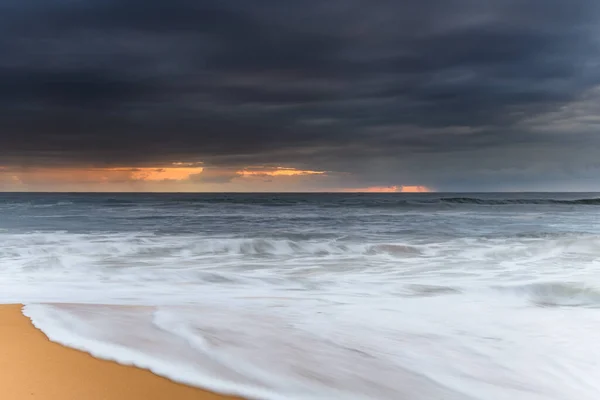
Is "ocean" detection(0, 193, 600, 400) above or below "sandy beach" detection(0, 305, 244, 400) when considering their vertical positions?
below

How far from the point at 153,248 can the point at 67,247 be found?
1978 mm

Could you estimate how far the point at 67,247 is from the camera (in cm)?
1253

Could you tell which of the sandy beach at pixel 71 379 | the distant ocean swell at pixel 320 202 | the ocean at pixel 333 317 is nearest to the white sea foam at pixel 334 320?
the ocean at pixel 333 317

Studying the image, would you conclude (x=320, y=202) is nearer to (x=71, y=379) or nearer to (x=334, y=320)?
(x=334, y=320)

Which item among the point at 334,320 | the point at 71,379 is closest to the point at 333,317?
the point at 334,320

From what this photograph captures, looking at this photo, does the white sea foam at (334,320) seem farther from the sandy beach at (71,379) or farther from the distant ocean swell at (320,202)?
the distant ocean swell at (320,202)

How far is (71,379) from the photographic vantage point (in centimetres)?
267

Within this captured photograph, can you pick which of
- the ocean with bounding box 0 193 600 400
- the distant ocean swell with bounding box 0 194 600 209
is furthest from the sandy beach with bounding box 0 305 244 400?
the distant ocean swell with bounding box 0 194 600 209

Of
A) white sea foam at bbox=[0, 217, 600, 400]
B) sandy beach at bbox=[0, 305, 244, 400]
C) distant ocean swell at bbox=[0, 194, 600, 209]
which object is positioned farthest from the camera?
distant ocean swell at bbox=[0, 194, 600, 209]

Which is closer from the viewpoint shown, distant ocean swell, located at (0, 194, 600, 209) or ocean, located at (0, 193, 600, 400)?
ocean, located at (0, 193, 600, 400)

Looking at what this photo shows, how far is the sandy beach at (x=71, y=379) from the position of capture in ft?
8.18

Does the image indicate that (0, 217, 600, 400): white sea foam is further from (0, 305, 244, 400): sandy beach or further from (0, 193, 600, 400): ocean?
(0, 305, 244, 400): sandy beach

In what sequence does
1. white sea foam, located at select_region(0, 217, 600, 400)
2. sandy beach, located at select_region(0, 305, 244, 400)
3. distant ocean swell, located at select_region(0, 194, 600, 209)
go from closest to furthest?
sandy beach, located at select_region(0, 305, 244, 400) < white sea foam, located at select_region(0, 217, 600, 400) < distant ocean swell, located at select_region(0, 194, 600, 209)

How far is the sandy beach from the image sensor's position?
2.49 meters
